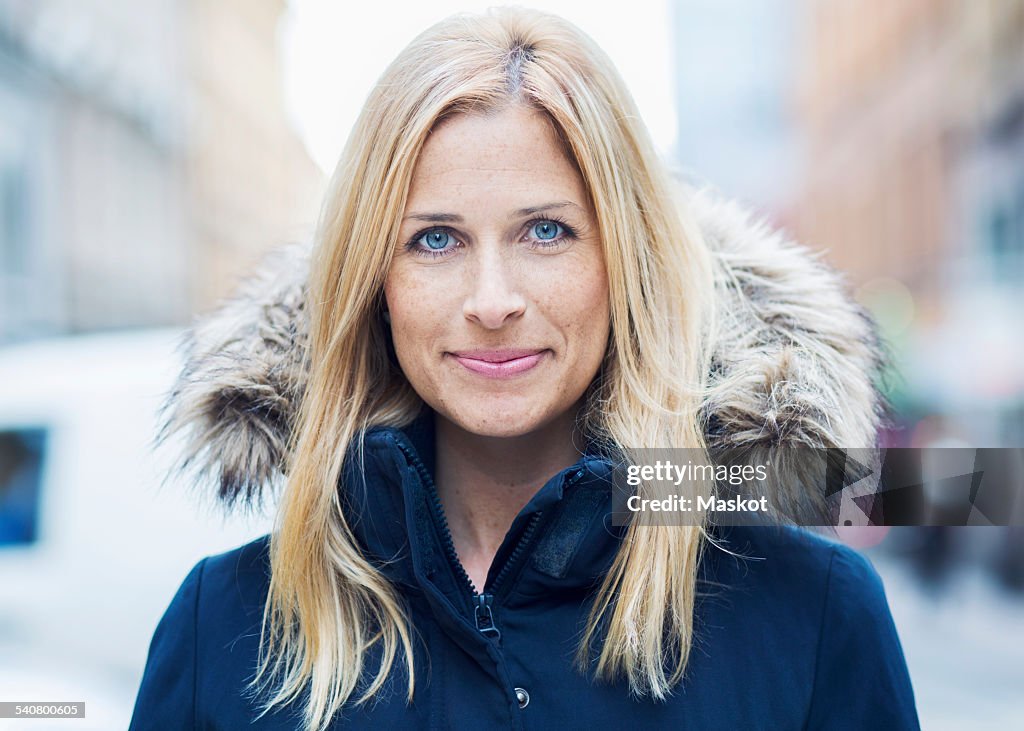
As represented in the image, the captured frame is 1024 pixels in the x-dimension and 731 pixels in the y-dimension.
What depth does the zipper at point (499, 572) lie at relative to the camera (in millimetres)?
1878

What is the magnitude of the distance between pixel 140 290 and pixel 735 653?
68.4ft

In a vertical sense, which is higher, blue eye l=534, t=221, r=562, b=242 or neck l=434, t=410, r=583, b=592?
blue eye l=534, t=221, r=562, b=242

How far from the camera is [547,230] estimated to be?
6.38ft

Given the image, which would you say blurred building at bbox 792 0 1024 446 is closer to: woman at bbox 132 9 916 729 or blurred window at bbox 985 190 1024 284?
blurred window at bbox 985 190 1024 284

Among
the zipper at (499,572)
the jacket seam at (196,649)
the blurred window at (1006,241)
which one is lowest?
the jacket seam at (196,649)

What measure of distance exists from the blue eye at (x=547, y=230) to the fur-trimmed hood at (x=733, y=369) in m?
0.43

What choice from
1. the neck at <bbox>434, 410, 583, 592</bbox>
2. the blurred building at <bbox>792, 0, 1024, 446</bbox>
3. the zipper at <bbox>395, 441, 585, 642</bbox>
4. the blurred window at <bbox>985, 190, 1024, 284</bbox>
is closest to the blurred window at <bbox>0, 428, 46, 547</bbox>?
the neck at <bbox>434, 410, 583, 592</bbox>

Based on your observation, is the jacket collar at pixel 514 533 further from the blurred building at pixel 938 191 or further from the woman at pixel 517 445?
the blurred building at pixel 938 191

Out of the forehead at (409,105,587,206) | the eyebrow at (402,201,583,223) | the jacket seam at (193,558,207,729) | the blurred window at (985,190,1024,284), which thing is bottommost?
the jacket seam at (193,558,207,729)

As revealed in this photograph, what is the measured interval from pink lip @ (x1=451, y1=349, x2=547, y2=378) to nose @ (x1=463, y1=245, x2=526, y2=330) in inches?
2.2

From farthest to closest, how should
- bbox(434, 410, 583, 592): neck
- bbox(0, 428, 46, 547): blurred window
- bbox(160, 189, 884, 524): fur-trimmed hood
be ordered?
bbox(0, 428, 46, 547): blurred window, bbox(434, 410, 583, 592): neck, bbox(160, 189, 884, 524): fur-trimmed hood

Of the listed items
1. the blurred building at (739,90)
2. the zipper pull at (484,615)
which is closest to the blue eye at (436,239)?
the zipper pull at (484,615)

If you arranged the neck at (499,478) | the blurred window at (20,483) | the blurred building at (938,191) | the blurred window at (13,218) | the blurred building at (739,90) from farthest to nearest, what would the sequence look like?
the blurred building at (739,90) → the blurred building at (938,191) → the blurred window at (13,218) → the blurred window at (20,483) → the neck at (499,478)

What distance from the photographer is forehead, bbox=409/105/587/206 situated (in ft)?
6.29
